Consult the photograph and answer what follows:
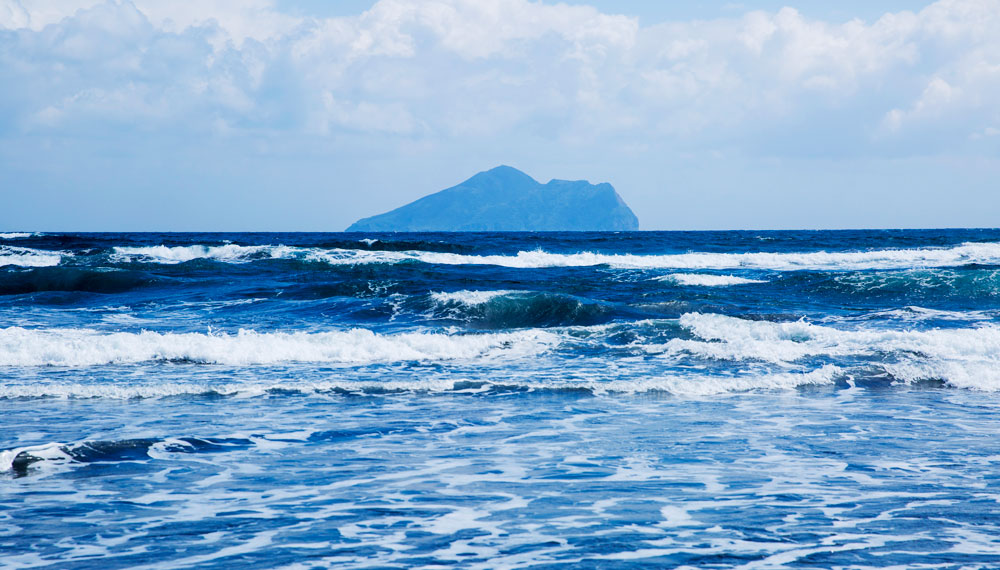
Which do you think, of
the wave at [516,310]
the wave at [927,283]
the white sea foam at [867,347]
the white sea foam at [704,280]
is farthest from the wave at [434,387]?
the white sea foam at [704,280]

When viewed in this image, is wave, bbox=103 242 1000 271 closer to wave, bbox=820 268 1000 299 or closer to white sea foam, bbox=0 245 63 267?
white sea foam, bbox=0 245 63 267

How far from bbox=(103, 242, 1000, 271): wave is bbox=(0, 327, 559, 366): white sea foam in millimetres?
19299

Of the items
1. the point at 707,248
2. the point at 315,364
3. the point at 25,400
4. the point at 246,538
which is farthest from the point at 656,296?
the point at 707,248

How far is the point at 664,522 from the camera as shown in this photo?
496 centimetres

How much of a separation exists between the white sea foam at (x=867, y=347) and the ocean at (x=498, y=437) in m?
0.06

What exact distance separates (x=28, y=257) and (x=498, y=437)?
33.6 m

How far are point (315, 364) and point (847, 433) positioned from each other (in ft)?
24.4

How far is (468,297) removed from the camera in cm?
1839

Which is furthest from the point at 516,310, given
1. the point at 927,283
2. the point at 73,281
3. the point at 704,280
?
the point at 73,281

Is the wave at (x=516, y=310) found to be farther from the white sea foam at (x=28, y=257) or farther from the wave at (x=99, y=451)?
the white sea foam at (x=28, y=257)

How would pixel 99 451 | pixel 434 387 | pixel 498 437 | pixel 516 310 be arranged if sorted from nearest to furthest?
pixel 99 451
pixel 498 437
pixel 434 387
pixel 516 310

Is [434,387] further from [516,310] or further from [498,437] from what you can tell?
[516,310]

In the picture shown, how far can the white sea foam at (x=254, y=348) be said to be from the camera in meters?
11.9

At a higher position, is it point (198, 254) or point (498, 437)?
point (198, 254)
